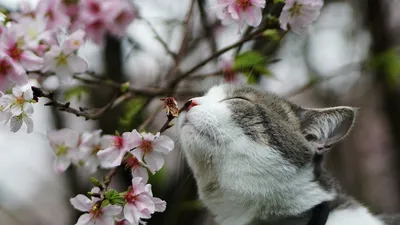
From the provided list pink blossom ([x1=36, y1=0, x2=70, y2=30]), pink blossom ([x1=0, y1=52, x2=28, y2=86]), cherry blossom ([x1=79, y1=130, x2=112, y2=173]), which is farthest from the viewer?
cherry blossom ([x1=79, y1=130, x2=112, y2=173])

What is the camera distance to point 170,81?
219 centimetres

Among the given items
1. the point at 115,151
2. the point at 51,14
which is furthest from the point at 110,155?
the point at 51,14

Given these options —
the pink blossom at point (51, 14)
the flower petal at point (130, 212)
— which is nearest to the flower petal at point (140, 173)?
the flower petal at point (130, 212)

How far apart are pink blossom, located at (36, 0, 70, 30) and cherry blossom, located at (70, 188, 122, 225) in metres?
0.53

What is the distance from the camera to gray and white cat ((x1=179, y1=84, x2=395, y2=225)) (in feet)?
5.44

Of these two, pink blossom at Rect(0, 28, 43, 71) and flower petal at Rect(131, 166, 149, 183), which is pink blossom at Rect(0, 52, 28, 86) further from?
flower petal at Rect(131, 166, 149, 183)

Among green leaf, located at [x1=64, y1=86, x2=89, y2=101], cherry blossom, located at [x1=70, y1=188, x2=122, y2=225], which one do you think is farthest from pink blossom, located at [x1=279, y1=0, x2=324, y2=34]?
green leaf, located at [x1=64, y1=86, x2=89, y2=101]

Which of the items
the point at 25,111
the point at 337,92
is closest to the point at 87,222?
the point at 25,111

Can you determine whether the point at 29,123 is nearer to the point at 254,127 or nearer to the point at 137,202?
the point at 137,202

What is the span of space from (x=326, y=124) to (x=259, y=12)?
1.56 feet

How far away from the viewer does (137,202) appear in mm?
1310

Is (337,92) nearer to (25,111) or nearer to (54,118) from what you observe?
(54,118)

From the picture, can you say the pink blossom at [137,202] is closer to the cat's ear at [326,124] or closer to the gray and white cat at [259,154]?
the gray and white cat at [259,154]

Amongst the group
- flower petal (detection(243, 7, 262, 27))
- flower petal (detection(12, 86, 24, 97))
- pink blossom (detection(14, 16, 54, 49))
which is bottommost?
flower petal (detection(12, 86, 24, 97))
